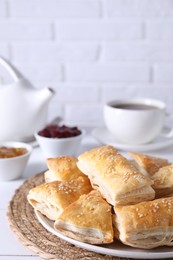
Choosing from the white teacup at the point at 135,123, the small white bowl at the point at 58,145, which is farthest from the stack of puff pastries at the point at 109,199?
the white teacup at the point at 135,123

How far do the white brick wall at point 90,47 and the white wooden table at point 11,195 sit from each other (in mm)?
632

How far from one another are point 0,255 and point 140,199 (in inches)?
10.4

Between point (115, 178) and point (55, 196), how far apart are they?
114 mm

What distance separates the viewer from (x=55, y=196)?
89 cm

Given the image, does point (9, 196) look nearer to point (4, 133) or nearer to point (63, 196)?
point (63, 196)

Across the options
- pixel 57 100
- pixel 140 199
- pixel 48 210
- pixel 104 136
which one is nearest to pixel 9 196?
pixel 48 210

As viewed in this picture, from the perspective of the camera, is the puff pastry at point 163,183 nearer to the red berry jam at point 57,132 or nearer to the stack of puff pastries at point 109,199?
the stack of puff pastries at point 109,199

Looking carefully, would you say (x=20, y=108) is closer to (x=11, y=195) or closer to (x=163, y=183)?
(x=11, y=195)

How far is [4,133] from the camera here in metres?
1.46

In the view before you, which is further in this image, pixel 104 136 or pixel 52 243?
pixel 104 136

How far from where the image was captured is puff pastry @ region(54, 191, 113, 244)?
2.61 feet

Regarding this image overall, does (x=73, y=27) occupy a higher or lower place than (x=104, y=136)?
higher

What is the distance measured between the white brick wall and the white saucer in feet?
2.21

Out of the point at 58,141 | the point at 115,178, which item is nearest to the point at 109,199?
the point at 115,178
